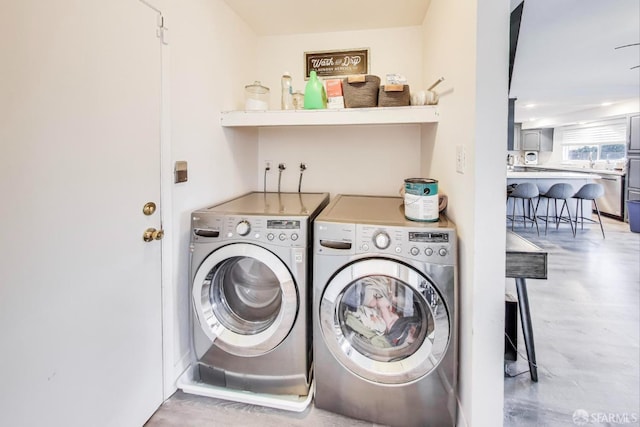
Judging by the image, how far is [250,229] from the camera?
1.66 metres

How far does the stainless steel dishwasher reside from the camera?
6.46 m

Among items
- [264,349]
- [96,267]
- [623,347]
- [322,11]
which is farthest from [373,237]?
[623,347]

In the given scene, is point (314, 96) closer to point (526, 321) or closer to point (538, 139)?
point (526, 321)

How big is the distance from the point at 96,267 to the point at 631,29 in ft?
13.3

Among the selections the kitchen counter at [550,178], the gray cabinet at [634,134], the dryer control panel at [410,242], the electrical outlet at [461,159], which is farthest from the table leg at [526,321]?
the gray cabinet at [634,134]

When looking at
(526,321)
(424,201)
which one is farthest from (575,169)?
(424,201)

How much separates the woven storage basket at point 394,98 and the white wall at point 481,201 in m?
0.49

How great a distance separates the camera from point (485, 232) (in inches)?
51.4

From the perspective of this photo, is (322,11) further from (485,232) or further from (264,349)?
(264,349)

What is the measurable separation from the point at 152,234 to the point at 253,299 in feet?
2.13

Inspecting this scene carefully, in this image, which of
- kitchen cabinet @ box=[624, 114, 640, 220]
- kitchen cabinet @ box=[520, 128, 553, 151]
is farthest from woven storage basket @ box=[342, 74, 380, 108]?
kitchen cabinet @ box=[520, 128, 553, 151]

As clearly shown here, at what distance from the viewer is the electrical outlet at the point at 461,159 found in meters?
1.43

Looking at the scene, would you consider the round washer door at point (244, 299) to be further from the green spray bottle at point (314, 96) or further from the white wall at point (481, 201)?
the green spray bottle at point (314, 96)

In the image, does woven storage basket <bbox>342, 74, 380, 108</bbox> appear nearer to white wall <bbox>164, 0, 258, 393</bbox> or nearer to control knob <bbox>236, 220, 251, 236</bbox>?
white wall <bbox>164, 0, 258, 393</bbox>
